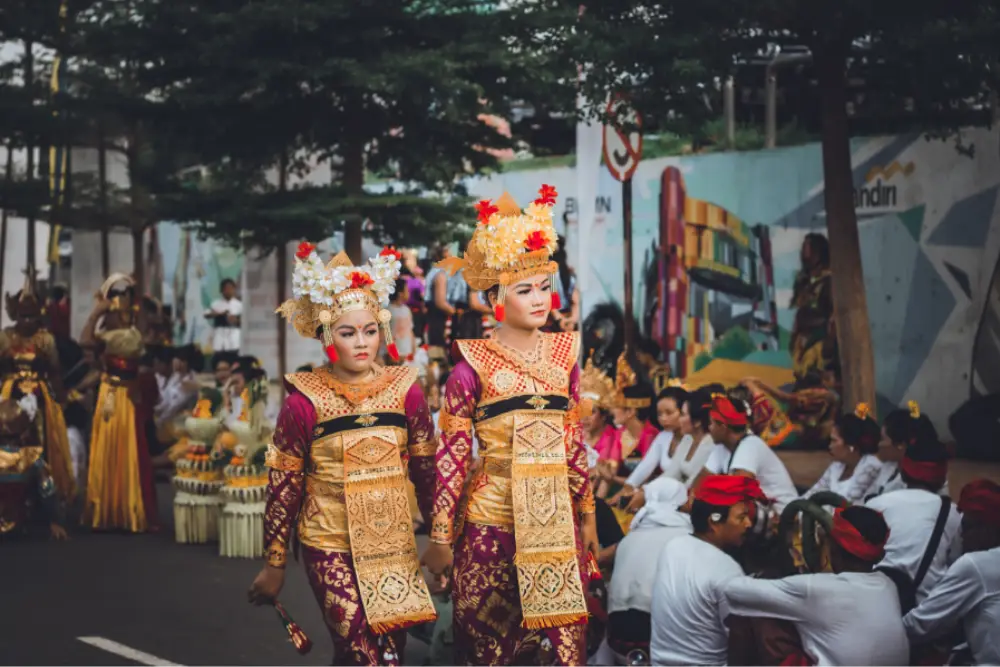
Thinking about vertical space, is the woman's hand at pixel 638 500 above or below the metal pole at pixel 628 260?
below

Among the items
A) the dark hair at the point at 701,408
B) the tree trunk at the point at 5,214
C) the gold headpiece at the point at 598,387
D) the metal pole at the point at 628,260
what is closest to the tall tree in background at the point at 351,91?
the metal pole at the point at 628,260

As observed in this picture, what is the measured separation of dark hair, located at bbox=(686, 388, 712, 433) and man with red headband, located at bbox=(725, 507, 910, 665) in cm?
272

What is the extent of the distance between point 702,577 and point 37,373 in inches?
301

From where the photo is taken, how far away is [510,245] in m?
6.34

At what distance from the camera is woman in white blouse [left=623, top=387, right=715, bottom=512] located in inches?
363

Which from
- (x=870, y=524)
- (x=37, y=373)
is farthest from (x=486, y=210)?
(x=37, y=373)

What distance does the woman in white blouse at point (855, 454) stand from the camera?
9227 millimetres

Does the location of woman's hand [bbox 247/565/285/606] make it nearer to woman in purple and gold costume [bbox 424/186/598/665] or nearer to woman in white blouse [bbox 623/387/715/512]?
woman in purple and gold costume [bbox 424/186/598/665]

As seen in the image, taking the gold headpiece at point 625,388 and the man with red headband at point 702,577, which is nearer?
the man with red headband at point 702,577

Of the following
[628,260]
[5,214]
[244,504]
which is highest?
[5,214]

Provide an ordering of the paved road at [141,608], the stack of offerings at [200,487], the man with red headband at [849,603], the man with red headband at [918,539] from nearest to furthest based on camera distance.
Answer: the man with red headband at [849,603]
the man with red headband at [918,539]
the paved road at [141,608]
the stack of offerings at [200,487]

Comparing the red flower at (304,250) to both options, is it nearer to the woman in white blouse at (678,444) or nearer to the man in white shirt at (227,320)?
the woman in white blouse at (678,444)

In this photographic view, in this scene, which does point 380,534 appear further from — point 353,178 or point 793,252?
point 793,252

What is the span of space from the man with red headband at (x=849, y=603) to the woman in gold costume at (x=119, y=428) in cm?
752
